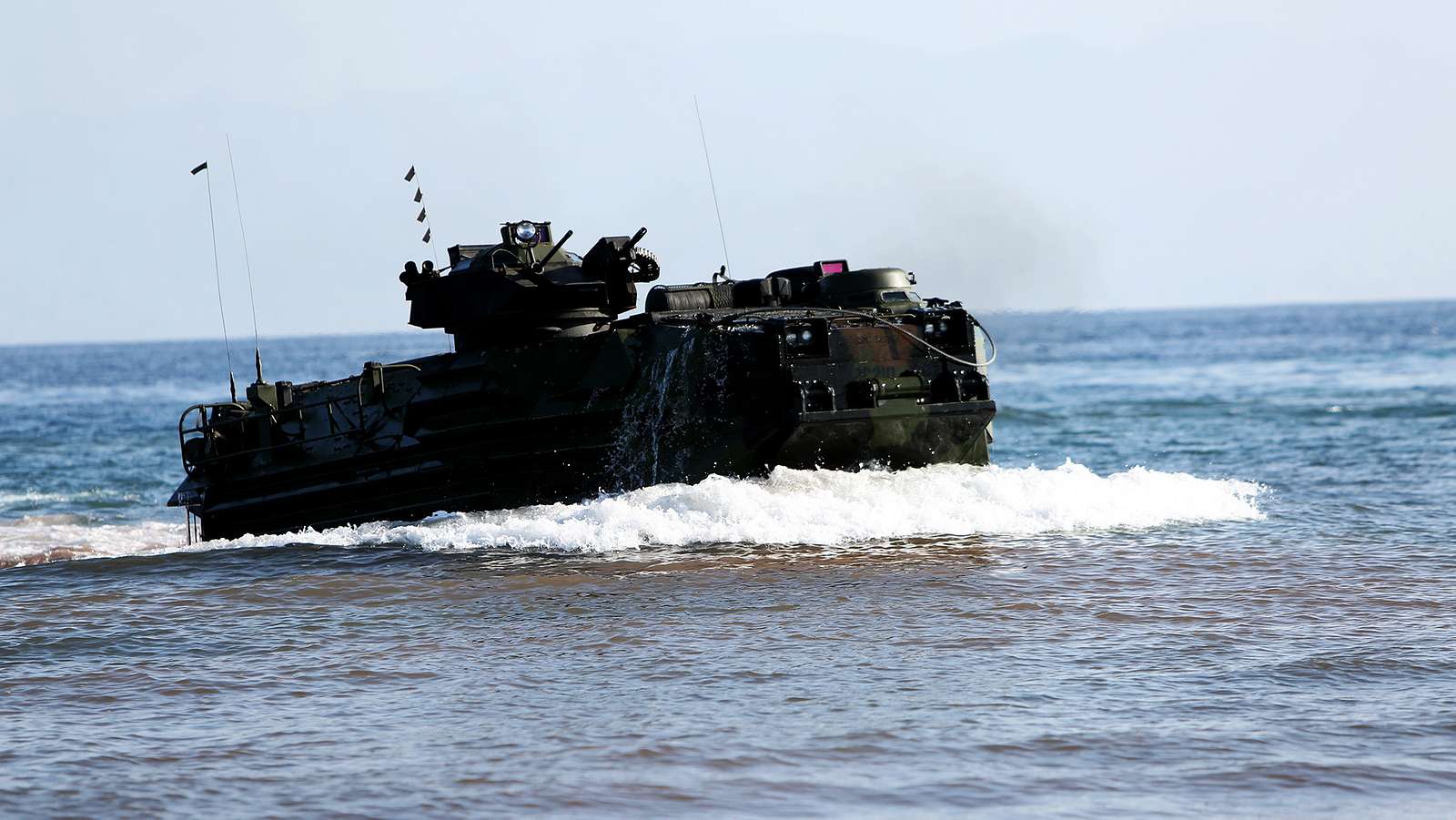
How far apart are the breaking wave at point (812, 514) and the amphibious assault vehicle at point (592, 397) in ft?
0.78

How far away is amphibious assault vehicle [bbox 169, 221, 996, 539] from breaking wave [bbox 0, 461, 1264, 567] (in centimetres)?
24

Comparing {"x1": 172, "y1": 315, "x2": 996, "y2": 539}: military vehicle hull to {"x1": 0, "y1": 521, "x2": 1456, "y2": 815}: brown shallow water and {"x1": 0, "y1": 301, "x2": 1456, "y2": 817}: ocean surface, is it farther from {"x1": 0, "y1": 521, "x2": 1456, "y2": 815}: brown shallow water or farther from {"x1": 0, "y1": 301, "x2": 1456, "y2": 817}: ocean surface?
{"x1": 0, "y1": 521, "x2": 1456, "y2": 815}: brown shallow water

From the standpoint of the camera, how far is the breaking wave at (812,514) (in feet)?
50.3

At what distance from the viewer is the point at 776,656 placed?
1016cm

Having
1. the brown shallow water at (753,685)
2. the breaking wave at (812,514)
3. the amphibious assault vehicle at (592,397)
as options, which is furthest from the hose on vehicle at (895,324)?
the brown shallow water at (753,685)

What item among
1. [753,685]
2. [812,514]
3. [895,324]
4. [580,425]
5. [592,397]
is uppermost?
[895,324]

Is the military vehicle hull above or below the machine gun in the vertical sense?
below

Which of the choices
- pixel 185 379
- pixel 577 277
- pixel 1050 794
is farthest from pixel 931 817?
pixel 185 379

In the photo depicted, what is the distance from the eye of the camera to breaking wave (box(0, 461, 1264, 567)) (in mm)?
15344

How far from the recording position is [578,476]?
652 inches

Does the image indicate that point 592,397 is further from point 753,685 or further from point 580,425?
point 753,685

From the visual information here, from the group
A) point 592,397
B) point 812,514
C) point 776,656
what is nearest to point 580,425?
point 592,397

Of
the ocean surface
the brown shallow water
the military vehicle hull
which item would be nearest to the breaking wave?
the ocean surface

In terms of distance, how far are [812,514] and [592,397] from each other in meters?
2.65
